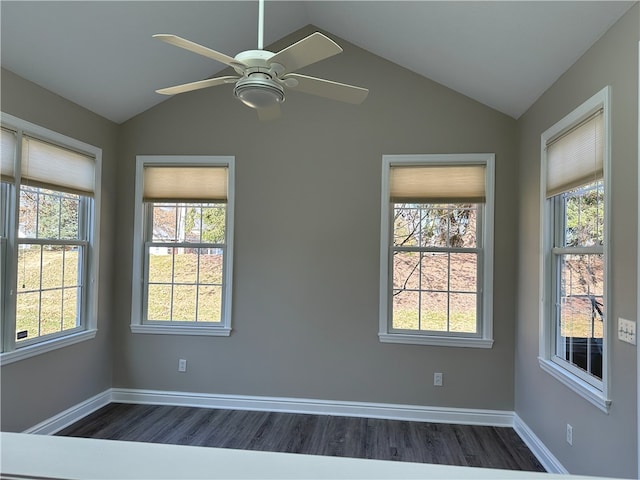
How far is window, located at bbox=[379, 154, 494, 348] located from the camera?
11.8 ft

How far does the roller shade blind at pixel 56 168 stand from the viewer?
2.98m

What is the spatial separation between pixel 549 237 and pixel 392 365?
1717 millimetres

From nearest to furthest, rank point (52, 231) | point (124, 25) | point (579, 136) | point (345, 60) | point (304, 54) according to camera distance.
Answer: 1. point (304, 54)
2. point (579, 136)
3. point (124, 25)
4. point (52, 231)
5. point (345, 60)

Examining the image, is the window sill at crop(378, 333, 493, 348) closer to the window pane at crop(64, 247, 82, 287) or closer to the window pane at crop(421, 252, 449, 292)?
the window pane at crop(421, 252, 449, 292)

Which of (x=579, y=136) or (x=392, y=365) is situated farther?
(x=392, y=365)

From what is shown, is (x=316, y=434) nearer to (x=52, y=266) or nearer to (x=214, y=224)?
(x=214, y=224)

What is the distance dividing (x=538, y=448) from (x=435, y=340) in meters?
1.08

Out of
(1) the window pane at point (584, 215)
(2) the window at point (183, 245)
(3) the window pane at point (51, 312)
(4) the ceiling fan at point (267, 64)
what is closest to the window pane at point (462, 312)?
(1) the window pane at point (584, 215)

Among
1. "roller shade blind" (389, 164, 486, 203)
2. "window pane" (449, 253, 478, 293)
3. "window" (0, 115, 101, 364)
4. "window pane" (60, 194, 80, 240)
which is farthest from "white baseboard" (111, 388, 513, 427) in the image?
"roller shade blind" (389, 164, 486, 203)

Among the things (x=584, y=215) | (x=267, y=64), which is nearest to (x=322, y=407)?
(x=584, y=215)

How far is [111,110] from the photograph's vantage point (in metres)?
3.71

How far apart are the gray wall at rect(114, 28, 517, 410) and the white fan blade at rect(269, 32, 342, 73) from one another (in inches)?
80.2

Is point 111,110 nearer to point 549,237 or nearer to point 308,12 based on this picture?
point 308,12

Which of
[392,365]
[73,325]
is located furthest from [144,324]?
[392,365]
